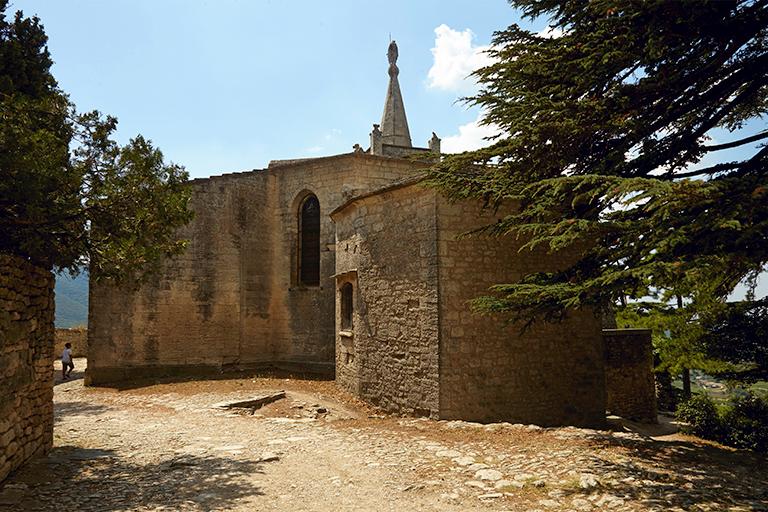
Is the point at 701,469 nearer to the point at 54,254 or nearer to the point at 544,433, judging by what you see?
the point at 544,433

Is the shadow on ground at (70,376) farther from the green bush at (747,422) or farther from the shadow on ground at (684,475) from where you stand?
the green bush at (747,422)

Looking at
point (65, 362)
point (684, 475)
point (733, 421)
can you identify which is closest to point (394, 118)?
point (65, 362)

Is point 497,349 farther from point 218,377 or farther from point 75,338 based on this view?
point 75,338

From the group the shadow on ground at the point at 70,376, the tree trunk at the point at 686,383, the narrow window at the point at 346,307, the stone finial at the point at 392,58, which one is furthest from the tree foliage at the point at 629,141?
the stone finial at the point at 392,58

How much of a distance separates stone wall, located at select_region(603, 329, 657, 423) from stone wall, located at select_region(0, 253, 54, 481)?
40.7 ft

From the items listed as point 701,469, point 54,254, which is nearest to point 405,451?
point 701,469

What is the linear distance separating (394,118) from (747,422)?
20.9m

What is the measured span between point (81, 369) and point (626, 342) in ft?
64.5

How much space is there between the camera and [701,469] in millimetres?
5629

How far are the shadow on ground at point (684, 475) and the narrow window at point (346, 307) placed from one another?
662 cm

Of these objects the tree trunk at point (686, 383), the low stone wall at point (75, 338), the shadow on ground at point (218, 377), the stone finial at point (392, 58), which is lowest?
the tree trunk at point (686, 383)

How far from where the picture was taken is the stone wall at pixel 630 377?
41.2 ft

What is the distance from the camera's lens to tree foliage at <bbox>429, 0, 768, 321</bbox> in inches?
178

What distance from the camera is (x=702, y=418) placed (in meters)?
9.61
